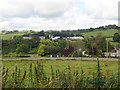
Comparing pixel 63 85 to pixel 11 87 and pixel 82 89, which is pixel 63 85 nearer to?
pixel 82 89

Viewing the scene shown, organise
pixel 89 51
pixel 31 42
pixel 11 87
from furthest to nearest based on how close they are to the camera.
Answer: pixel 31 42, pixel 89 51, pixel 11 87

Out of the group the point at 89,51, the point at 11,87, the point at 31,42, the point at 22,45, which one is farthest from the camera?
the point at 31,42

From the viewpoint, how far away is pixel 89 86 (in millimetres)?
4305

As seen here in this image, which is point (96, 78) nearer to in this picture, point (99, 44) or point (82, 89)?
point (82, 89)

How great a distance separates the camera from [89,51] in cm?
2078

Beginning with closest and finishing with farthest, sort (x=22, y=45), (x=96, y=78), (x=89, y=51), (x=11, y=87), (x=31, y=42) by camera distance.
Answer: (x=11, y=87)
(x=96, y=78)
(x=89, y=51)
(x=22, y=45)
(x=31, y=42)

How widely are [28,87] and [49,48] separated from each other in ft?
63.9

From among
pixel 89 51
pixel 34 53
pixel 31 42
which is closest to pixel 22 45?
pixel 34 53

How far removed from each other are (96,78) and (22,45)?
19134 mm

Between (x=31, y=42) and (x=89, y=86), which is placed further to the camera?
(x=31, y=42)

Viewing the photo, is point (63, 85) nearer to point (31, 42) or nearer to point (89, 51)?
point (89, 51)

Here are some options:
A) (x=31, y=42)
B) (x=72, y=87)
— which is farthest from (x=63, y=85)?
(x=31, y=42)

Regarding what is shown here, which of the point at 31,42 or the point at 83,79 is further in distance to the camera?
the point at 31,42

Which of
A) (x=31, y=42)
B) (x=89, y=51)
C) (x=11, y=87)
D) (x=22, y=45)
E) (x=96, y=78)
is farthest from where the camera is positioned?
(x=31, y=42)
